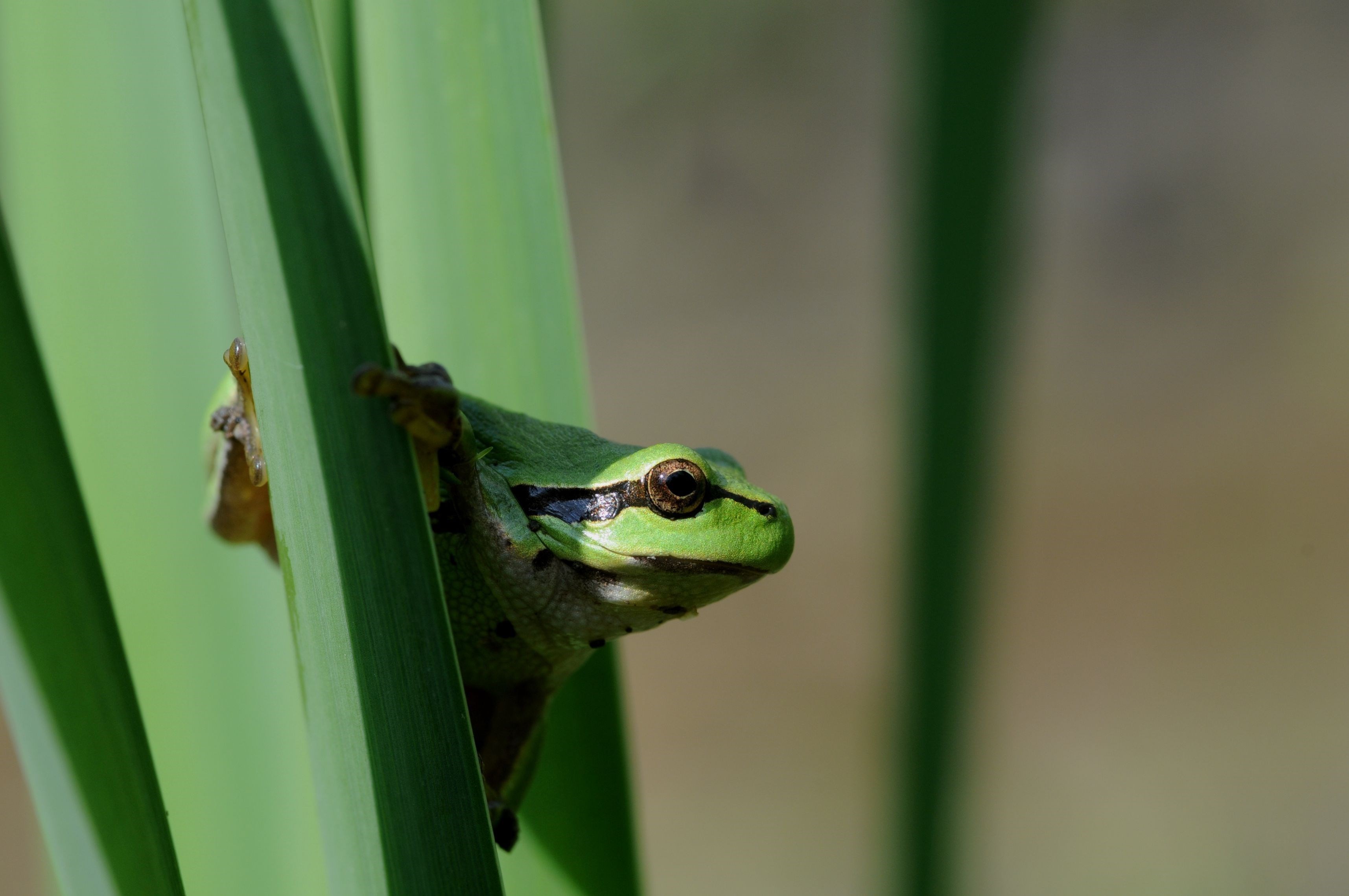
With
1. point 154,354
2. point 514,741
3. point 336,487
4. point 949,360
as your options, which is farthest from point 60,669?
point 949,360

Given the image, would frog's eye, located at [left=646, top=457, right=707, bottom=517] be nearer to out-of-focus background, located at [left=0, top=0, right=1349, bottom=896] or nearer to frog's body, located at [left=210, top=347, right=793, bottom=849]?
frog's body, located at [left=210, top=347, right=793, bottom=849]

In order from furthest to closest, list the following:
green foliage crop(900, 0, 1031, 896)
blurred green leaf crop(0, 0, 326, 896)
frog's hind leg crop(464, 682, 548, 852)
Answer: frog's hind leg crop(464, 682, 548, 852), blurred green leaf crop(0, 0, 326, 896), green foliage crop(900, 0, 1031, 896)

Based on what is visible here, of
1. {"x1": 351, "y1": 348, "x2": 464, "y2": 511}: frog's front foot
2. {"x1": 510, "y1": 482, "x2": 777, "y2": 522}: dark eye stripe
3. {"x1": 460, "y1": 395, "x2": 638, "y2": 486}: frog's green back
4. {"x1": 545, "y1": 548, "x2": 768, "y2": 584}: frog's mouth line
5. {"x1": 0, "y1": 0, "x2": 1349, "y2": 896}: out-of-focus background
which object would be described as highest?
{"x1": 351, "y1": 348, "x2": 464, "y2": 511}: frog's front foot

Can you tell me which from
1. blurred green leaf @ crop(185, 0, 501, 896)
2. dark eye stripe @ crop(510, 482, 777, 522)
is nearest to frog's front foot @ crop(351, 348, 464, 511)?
blurred green leaf @ crop(185, 0, 501, 896)

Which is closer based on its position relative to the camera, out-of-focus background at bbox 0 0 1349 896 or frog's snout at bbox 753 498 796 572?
frog's snout at bbox 753 498 796 572

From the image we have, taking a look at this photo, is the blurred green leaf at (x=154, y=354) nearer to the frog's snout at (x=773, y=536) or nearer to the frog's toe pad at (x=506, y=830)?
the frog's toe pad at (x=506, y=830)

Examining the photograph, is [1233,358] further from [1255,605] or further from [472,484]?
[472,484]

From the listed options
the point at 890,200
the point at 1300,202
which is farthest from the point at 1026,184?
the point at 1300,202
